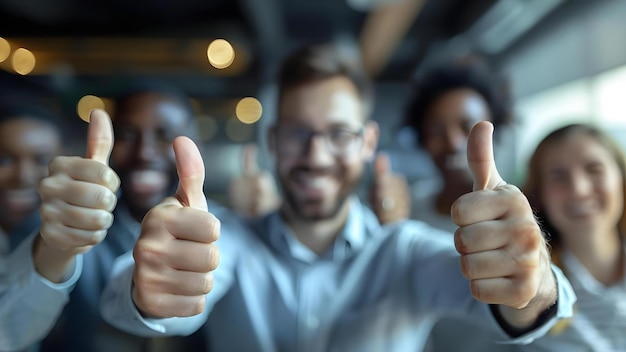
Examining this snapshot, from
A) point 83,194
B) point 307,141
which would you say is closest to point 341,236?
point 307,141

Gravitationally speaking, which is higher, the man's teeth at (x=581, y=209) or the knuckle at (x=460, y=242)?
the man's teeth at (x=581, y=209)

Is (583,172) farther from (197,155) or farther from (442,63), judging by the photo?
(442,63)

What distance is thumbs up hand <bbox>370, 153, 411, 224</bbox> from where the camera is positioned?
75cm

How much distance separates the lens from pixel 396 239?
0.70 metres

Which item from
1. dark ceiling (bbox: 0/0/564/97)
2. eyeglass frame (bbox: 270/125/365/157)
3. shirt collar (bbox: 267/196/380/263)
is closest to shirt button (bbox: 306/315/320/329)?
shirt collar (bbox: 267/196/380/263)

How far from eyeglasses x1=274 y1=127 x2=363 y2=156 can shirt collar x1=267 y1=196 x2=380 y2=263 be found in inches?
3.3

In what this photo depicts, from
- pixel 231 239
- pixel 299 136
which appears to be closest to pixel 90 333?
pixel 231 239

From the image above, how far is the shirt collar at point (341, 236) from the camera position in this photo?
72 centimetres

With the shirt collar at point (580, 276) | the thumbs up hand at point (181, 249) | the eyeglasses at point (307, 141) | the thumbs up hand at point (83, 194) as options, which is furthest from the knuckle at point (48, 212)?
the shirt collar at point (580, 276)

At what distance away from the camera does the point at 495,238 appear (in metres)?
0.41

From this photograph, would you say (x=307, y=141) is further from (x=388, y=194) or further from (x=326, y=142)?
(x=388, y=194)

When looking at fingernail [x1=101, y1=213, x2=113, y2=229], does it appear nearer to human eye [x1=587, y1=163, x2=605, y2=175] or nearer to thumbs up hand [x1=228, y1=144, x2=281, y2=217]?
thumbs up hand [x1=228, y1=144, x2=281, y2=217]

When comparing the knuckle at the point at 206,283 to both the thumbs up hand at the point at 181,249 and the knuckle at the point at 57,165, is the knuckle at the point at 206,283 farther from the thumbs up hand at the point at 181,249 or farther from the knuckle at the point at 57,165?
the knuckle at the point at 57,165

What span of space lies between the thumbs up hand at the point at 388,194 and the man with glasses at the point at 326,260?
22mm
